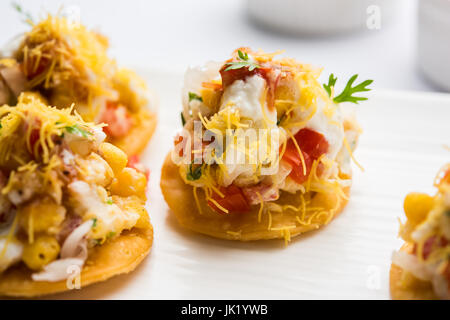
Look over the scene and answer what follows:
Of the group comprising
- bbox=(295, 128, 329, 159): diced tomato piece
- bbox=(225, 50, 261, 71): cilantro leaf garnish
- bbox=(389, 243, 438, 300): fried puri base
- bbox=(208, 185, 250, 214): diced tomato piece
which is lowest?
bbox=(389, 243, 438, 300): fried puri base

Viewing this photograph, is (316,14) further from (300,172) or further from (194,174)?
(194,174)

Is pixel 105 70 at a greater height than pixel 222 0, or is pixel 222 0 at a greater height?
pixel 222 0

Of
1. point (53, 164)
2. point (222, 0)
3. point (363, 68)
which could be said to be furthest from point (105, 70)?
point (222, 0)

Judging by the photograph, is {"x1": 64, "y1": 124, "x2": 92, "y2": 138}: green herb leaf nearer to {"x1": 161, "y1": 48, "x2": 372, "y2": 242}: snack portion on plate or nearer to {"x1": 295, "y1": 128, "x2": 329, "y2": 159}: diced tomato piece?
{"x1": 161, "y1": 48, "x2": 372, "y2": 242}: snack portion on plate

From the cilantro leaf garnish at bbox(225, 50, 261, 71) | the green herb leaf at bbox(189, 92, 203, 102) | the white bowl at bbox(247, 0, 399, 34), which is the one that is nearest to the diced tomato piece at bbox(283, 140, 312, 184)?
the cilantro leaf garnish at bbox(225, 50, 261, 71)

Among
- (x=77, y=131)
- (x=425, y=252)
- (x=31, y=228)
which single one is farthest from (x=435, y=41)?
(x=31, y=228)

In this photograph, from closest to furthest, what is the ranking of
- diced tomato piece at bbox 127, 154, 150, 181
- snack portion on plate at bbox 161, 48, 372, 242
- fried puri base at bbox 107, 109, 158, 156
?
snack portion on plate at bbox 161, 48, 372, 242 → diced tomato piece at bbox 127, 154, 150, 181 → fried puri base at bbox 107, 109, 158, 156

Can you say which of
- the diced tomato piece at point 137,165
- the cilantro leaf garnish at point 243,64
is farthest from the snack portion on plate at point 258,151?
the diced tomato piece at point 137,165

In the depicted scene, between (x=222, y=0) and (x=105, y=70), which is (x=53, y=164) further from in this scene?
(x=222, y=0)
